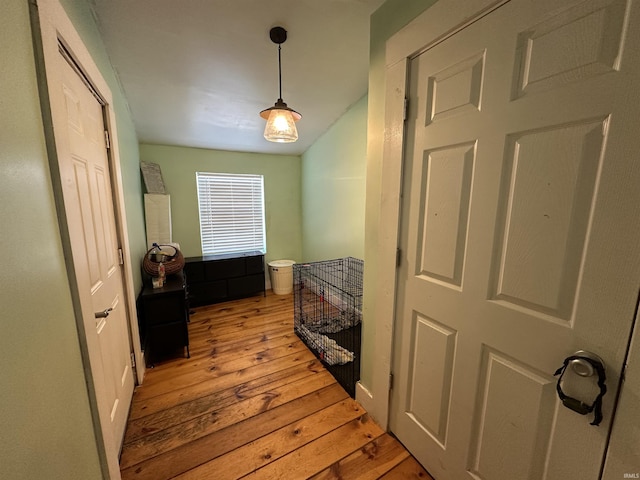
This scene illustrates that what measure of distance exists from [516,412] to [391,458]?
82cm

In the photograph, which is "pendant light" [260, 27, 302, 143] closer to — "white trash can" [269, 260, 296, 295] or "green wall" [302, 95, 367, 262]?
"green wall" [302, 95, 367, 262]

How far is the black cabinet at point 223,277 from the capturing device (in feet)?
11.0

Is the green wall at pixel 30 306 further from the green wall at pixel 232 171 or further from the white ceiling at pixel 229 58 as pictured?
the green wall at pixel 232 171

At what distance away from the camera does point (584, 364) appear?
0.70 metres

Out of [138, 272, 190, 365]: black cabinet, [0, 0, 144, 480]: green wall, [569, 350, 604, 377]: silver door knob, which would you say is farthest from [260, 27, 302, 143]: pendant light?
[569, 350, 604, 377]: silver door knob

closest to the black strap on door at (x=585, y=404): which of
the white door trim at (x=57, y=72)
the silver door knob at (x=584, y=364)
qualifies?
the silver door knob at (x=584, y=364)

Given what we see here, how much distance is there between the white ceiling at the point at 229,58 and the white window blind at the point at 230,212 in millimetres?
939

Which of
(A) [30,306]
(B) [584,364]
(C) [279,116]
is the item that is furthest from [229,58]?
(B) [584,364]

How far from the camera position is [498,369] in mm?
955

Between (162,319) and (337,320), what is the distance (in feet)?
5.98

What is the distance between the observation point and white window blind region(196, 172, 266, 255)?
368cm

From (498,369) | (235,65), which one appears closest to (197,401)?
(498,369)

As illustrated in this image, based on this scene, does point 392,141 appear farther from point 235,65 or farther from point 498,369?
point 235,65

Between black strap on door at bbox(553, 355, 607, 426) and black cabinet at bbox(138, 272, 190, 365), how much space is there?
2431mm
